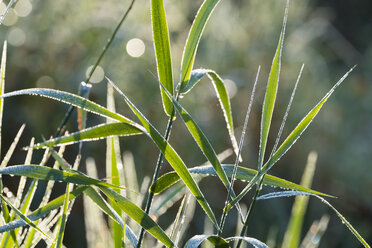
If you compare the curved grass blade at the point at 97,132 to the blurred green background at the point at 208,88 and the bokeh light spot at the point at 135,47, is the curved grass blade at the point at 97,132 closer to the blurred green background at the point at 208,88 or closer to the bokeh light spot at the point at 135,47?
the blurred green background at the point at 208,88

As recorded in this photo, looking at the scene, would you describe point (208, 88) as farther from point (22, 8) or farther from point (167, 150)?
point (167, 150)

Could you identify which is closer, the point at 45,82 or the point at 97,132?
the point at 97,132

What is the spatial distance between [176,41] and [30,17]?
2.58 ft

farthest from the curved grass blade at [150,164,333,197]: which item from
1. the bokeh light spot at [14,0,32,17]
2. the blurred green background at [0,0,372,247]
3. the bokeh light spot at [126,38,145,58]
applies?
the bokeh light spot at [14,0,32,17]

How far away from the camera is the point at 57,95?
0.59m

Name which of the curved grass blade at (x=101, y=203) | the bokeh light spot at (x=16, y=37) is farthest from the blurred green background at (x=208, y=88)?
the curved grass blade at (x=101, y=203)

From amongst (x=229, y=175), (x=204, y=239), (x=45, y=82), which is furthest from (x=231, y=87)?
(x=204, y=239)

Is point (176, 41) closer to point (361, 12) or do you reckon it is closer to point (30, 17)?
point (30, 17)

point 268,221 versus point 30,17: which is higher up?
point 30,17

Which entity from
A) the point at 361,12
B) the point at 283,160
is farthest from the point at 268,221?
the point at 361,12

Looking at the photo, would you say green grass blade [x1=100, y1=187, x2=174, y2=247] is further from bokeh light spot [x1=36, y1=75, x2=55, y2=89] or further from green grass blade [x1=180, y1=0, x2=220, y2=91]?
bokeh light spot [x1=36, y1=75, x2=55, y2=89]

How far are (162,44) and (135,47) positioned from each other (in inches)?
95.2

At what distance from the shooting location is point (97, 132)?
59 cm

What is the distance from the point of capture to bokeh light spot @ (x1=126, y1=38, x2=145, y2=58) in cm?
296
